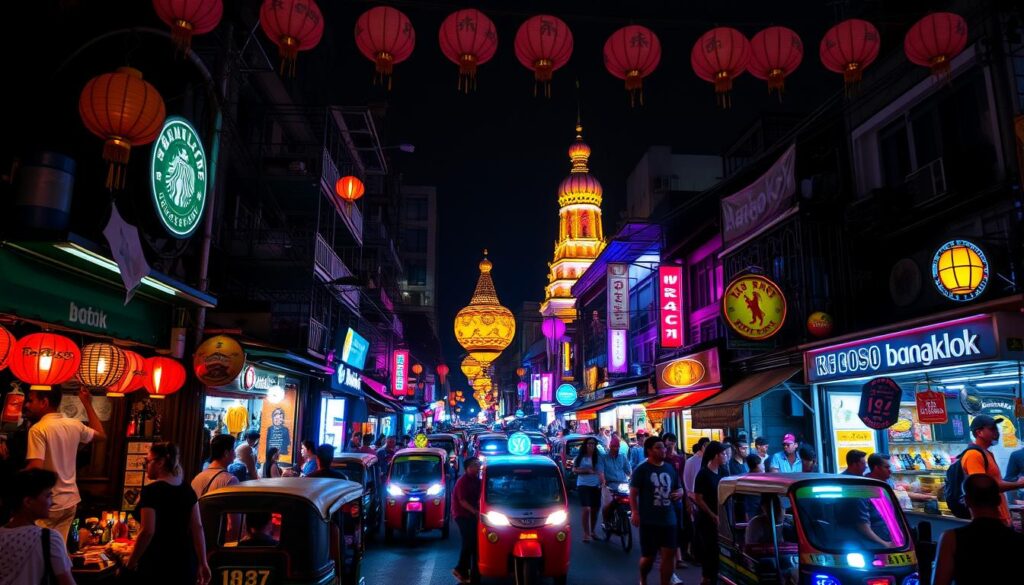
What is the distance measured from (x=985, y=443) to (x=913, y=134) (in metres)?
9.24

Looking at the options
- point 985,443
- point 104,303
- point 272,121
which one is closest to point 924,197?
point 985,443

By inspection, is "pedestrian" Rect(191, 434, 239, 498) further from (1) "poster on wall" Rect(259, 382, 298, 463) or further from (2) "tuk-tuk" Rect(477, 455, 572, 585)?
(1) "poster on wall" Rect(259, 382, 298, 463)

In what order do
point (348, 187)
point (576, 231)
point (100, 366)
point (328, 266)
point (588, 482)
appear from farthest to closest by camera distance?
point (576, 231) → point (348, 187) → point (328, 266) → point (588, 482) → point (100, 366)

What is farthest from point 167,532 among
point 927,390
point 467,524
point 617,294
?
point 617,294

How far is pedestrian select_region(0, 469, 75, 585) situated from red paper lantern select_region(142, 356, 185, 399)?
709 cm

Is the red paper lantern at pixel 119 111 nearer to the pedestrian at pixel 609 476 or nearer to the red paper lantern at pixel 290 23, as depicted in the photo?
the red paper lantern at pixel 290 23

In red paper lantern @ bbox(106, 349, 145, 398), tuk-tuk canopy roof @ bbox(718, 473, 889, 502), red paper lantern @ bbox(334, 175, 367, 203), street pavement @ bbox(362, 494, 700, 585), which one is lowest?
street pavement @ bbox(362, 494, 700, 585)

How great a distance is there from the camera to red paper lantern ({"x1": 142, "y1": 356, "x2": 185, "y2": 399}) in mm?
10820

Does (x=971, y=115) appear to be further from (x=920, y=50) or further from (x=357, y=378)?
(x=357, y=378)

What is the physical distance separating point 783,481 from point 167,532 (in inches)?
238

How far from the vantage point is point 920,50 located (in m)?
10.3

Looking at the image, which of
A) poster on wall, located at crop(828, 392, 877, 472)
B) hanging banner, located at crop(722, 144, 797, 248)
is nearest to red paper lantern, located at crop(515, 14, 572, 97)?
hanging banner, located at crop(722, 144, 797, 248)

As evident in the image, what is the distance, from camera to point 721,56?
387 inches

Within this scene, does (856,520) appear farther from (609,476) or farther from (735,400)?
(735,400)
